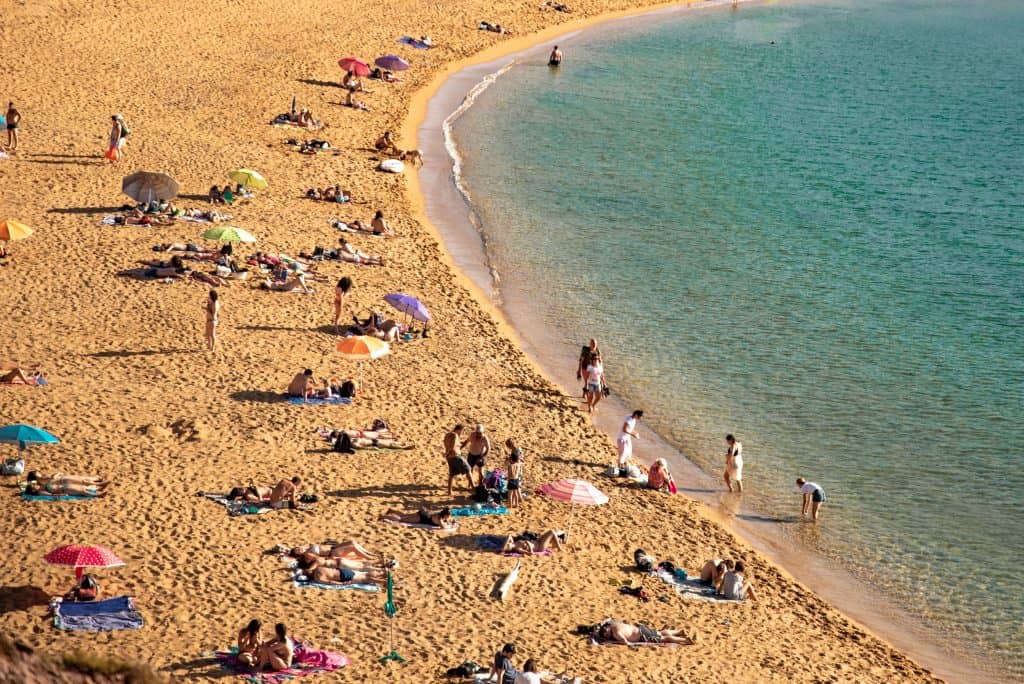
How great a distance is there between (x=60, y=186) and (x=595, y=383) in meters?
Result: 16.9

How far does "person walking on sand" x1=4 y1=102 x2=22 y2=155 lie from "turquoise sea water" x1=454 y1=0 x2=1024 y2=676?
46.3 ft

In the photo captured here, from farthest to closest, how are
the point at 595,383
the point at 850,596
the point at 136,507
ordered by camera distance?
the point at 595,383
the point at 850,596
the point at 136,507

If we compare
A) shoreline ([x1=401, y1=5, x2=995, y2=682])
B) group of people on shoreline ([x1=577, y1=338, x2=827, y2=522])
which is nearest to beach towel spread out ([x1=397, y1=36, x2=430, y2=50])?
shoreline ([x1=401, y1=5, x2=995, y2=682])

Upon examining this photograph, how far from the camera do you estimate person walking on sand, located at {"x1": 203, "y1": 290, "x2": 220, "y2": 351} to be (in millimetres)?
25600

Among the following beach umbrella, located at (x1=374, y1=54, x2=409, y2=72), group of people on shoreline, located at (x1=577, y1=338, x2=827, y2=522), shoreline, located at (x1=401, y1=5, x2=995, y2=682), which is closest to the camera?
shoreline, located at (x1=401, y1=5, x2=995, y2=682)

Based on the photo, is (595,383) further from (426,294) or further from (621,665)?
(621,665)

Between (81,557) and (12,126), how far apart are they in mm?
23132

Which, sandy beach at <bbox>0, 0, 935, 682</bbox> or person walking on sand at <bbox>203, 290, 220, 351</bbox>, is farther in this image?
person walking on sand at <bbox>203, 290, 220, 351</bbox>

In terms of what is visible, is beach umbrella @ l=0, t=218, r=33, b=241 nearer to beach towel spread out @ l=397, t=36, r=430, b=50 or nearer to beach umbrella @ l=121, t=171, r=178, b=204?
beach umbrella @ l=121, t=171, r=178, b=204

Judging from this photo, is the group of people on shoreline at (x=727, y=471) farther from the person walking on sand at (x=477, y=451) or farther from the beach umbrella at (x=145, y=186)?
the beach umbrella at (x=145, y=186)

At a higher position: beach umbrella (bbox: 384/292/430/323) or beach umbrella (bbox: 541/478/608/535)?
beach umbrella (bbox: 384/292/430/323)

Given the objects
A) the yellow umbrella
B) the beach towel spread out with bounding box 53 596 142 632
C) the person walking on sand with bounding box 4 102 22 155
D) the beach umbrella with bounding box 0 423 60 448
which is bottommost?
the beach towel spread out with bounding box 53 596 142 632

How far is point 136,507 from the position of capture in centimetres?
2012

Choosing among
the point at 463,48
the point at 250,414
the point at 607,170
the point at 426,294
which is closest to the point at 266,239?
the point at 426,294
